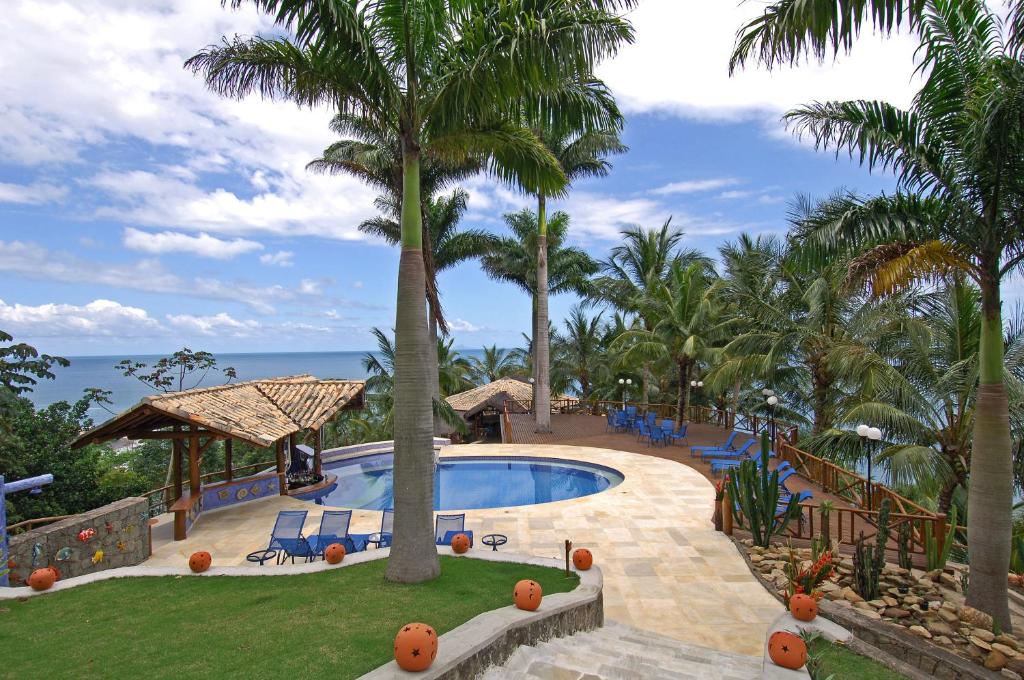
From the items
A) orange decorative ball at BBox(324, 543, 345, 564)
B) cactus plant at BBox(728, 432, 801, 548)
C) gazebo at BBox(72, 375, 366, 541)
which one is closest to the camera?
orange decorative ball at BBox(324, 543, 345, 564)

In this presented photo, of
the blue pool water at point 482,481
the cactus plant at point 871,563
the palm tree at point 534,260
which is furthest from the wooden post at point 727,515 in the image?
the palm tree at point 534,260

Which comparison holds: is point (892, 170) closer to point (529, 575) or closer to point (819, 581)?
point (819, 581)

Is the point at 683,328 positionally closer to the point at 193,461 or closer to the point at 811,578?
the point at 811,578

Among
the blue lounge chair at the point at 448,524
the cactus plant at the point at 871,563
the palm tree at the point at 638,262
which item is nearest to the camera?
the cactus plant at the point at 871,563

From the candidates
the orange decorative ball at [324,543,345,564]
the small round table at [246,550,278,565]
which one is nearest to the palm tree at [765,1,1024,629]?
the orange decorative ball at [324,543,345,564]

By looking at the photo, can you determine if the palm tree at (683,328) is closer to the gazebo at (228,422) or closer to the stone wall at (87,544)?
the gazebo at (228,422)

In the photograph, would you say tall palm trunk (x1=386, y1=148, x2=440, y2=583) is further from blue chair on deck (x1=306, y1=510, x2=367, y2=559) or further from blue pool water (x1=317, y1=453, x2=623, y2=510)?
blue pool water (x1=317, y1=453, x2=623, y2=510)

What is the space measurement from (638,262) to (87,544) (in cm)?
2684

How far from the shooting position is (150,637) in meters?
5.57

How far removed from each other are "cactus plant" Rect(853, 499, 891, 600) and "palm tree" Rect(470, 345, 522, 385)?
42.1 metres

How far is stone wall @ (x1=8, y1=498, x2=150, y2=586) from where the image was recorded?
26.7ft

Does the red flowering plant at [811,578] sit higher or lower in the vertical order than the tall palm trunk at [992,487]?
lower

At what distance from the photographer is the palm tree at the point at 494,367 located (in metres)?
49.7

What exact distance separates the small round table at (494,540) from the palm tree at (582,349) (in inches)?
1024
